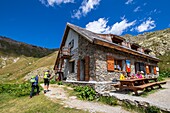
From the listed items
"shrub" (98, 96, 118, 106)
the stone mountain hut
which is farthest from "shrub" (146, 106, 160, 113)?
the stone mountain hut

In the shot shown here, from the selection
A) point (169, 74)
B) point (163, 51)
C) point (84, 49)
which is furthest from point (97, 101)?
point (163, 51)

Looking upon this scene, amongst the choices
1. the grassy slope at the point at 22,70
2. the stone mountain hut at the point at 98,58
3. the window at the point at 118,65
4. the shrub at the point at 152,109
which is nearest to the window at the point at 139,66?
the stone mountain hut at the point at 98,58

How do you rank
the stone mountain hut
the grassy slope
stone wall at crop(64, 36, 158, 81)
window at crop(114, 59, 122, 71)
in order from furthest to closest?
the grassy slope, window at crop(114, 59, 122, 71), the stone mountain hut, stone wall at crop(64, 36, 158, 81)

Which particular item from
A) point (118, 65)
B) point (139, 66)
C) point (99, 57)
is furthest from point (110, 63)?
point (139, 66)

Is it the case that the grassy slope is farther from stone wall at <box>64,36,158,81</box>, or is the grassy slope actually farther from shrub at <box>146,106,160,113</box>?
shrub at <box>146,106,160,113</box>

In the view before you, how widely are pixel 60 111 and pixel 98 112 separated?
184 cm

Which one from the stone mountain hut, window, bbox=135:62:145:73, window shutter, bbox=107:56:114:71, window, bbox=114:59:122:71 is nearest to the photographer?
the stone mountain hut

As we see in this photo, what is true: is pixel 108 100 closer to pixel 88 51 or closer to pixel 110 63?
pixel 110 63

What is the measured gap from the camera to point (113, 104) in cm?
728

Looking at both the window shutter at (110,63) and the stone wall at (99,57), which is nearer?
the stone wall at (99,57)

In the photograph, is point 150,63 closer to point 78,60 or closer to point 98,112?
point 78,60

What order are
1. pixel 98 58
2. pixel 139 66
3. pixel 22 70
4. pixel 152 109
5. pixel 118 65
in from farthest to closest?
pixel 22 70
pixel 139 66
pixel 118 65
pixel 98 58
pixel 152 109

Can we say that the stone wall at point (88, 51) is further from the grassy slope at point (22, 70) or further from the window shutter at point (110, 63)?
the grassy slope at point (22, 70)

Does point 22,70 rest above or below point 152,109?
above
